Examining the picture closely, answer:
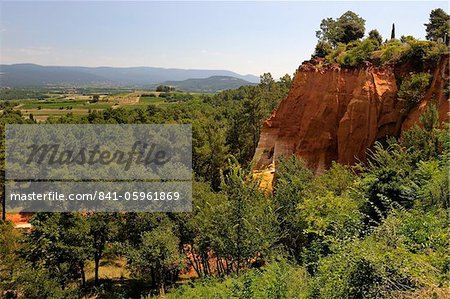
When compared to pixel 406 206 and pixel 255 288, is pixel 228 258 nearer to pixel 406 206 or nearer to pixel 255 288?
pixel 255 288

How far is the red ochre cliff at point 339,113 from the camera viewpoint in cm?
2208

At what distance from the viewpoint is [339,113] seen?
25094 mm

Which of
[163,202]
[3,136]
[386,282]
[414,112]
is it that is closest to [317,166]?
[414,112]

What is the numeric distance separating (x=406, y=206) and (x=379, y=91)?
12205mm

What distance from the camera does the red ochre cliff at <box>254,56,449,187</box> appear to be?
2208cm

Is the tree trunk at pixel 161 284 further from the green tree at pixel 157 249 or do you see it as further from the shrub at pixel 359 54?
the shrub at pixel 359 54

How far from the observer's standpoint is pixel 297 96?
93.0ft

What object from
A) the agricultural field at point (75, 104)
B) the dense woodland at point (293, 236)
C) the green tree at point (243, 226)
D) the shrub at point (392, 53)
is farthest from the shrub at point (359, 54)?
the agricultural field at point (75, 104)

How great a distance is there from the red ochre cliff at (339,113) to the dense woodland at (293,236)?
0.91 m

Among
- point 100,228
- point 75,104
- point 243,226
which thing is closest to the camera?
point 243,226

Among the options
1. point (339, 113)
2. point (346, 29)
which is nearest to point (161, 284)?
point (339, 113)

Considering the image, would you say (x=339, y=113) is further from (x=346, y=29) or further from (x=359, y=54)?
(x=346, y=29)

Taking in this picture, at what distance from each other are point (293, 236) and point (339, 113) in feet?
37.4

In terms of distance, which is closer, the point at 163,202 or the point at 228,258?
the point at 228,258
